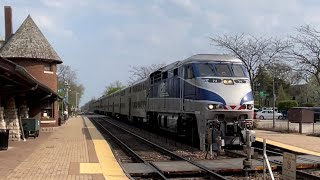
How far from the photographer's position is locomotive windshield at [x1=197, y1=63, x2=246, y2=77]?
17.4 m

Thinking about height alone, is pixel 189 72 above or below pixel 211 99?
above

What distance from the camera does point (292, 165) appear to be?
8.75 metres

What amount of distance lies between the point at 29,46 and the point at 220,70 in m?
24.0

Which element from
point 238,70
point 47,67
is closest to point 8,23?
point 47,67

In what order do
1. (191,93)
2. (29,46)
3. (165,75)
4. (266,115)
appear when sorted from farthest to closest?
(266,115), (29,46), (165,75), (191,93)

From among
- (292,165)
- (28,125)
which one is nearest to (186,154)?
(292,165)

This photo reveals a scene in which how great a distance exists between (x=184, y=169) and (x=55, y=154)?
5.95 m

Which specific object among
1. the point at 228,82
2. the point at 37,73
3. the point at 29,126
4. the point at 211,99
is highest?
the point at 37,73

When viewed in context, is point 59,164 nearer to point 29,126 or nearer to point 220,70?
point 220,70

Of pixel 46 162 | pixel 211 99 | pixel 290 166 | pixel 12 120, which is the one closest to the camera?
pixel 290 166

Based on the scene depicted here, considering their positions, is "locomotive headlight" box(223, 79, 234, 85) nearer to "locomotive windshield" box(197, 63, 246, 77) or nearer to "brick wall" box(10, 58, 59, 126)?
"locomotive windshield" box(197, 63, 246, 77)

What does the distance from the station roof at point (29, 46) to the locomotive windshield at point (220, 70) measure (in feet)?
72.6

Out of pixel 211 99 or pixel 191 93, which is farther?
pixel 191 93

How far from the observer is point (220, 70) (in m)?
17.7
